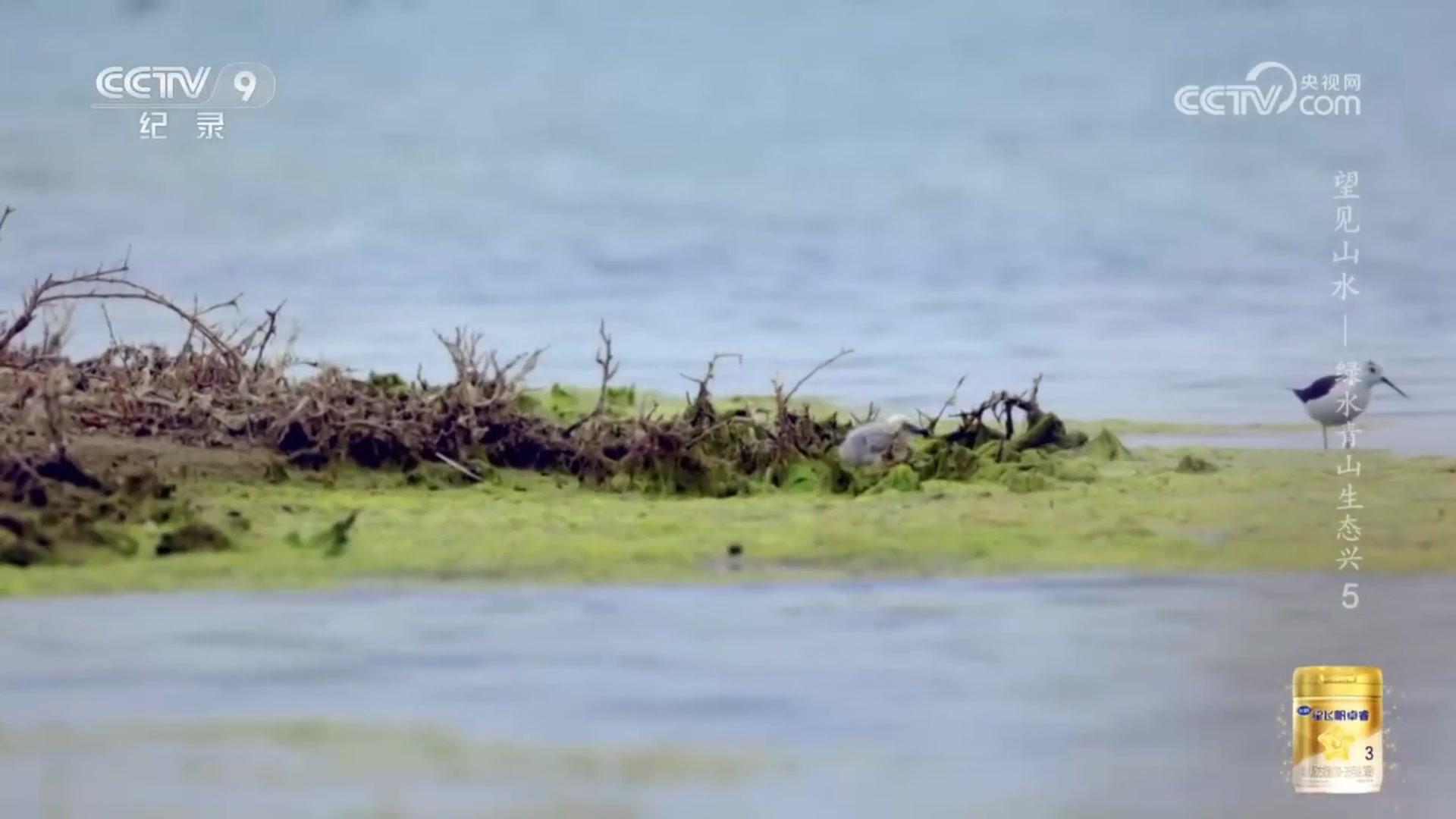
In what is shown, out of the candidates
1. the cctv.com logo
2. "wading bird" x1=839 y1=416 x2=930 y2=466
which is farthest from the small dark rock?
the cctv.com logo

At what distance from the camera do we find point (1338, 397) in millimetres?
1825

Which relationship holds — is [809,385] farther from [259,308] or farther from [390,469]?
[259,308]

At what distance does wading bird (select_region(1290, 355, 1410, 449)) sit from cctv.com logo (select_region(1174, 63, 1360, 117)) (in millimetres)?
351

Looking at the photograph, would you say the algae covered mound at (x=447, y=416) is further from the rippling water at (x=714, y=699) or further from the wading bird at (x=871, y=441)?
the rippling water at (x=714, y=699)

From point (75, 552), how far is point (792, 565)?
88 centimetres

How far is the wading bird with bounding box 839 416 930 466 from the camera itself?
1810 millimetres

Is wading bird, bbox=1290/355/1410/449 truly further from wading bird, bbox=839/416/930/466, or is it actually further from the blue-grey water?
wading bird, bbox=839/416/930/466

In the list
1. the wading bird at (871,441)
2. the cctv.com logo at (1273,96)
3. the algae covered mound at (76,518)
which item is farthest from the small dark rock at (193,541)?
the cctv.com logo at (1273,96)

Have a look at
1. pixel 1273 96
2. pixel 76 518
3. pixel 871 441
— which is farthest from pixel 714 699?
pixel 1273 96

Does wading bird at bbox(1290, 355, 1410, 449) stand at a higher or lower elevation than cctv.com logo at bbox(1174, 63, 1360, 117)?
lower

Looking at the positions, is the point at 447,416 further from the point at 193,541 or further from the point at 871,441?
the point at 871,441

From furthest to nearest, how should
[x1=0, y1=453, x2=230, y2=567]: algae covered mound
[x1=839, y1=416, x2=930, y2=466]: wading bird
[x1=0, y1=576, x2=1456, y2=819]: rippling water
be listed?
[x1=839, y1=416, x2=930, y2=466]: wading bird, [x1=0, y1=453, x2=230, y2=567]: algae covered mound, [x1=0, y1=576, x2=1456, y2=819]: rippling water

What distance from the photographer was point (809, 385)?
71.0 inches

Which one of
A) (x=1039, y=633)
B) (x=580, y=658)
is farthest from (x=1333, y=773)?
(x=580, y=658)
